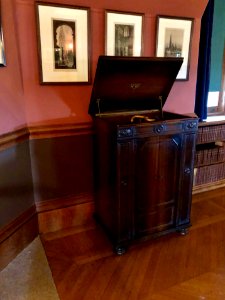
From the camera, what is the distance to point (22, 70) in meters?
1.78

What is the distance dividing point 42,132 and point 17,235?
0.78 m

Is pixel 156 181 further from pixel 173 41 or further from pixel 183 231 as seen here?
pixel 173 41

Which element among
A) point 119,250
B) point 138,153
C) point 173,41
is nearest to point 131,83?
point 138,153

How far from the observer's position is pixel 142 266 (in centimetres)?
175

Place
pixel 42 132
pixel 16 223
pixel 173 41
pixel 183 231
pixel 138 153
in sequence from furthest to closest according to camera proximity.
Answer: pixel 173 41, pixel 183 231, pixel 42 132, pixel 16 223, pixel 138 153

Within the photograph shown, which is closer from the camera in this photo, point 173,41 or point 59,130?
point 59,130

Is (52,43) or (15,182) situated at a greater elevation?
(52,43)

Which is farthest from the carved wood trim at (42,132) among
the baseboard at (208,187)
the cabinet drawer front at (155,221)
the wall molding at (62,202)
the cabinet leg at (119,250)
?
the baseboard at (208,187)

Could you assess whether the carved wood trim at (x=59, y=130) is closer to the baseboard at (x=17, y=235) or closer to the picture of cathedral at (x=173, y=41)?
the baseboard at (x=17, y=235)

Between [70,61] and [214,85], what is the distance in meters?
1.85

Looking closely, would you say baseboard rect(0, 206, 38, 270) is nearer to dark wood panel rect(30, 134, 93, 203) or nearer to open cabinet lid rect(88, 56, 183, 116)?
dark wood panel rect(30, 134, 93, 203)

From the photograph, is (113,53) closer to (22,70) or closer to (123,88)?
(123,88)

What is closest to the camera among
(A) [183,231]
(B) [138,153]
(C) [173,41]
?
(B) [138,153]

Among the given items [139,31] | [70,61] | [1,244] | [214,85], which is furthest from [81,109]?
[214,85]
